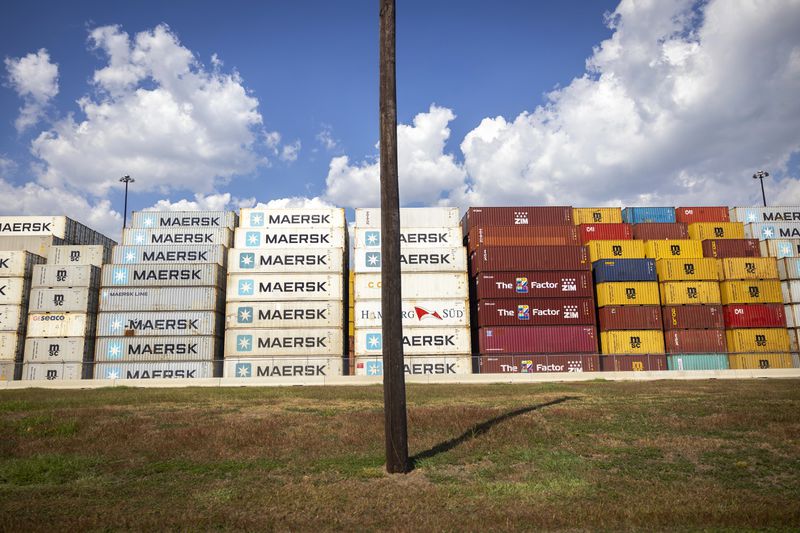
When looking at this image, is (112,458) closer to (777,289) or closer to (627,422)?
(627,422)

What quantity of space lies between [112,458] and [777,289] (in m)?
54.6

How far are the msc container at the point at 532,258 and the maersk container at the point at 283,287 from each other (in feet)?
45.7

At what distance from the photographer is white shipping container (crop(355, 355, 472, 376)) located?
4372 centimetres

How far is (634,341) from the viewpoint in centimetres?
4484

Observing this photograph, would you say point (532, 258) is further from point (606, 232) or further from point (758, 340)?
point (758, 340)

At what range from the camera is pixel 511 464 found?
1051cm

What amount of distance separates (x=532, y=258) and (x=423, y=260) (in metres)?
10.1

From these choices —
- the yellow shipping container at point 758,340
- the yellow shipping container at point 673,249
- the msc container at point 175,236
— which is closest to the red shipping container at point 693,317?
the yellow shipping container at point 758,340

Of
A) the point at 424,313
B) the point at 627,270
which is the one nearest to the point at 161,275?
the point at 424,313

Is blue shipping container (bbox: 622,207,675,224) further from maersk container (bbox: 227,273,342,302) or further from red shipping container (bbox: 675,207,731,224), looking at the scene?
maersk container (bbox: 227,273,342,302)

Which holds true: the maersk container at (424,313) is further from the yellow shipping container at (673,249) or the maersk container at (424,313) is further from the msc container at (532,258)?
the yellow shipping container at (673,249)

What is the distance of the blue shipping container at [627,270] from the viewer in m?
46.1

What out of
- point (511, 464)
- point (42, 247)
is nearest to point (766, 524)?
point (511, 464)

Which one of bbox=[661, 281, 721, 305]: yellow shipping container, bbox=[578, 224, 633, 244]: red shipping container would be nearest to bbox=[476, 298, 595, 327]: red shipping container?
bbox=[661, 281, 721, 305]: yellow shipping container
